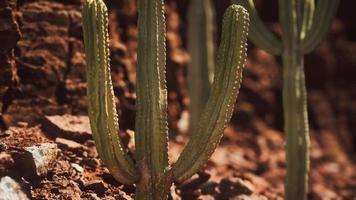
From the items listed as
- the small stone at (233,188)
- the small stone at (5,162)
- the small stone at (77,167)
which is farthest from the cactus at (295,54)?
the small stone at (5,162)

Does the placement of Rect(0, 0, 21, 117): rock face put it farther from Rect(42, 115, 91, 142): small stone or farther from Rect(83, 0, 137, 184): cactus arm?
Rect(83, 0, 137, 184): cactus arm

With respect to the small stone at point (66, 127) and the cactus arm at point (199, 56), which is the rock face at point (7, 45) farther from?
the cactus arm at point (199, 56)

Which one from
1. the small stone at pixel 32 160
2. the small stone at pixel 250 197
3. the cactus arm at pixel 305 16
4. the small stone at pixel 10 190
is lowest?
the small stone at pixel 250 197

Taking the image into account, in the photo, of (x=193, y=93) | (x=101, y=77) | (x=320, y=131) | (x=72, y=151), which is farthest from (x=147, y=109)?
(x=320, y=131)

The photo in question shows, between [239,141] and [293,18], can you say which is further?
[239,141]

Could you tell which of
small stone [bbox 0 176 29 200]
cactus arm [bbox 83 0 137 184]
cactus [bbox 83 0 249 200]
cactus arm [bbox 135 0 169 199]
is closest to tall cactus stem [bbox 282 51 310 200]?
cactus [bbox 83 0 249 200]

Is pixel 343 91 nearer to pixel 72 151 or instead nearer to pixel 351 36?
pixel 351 36
